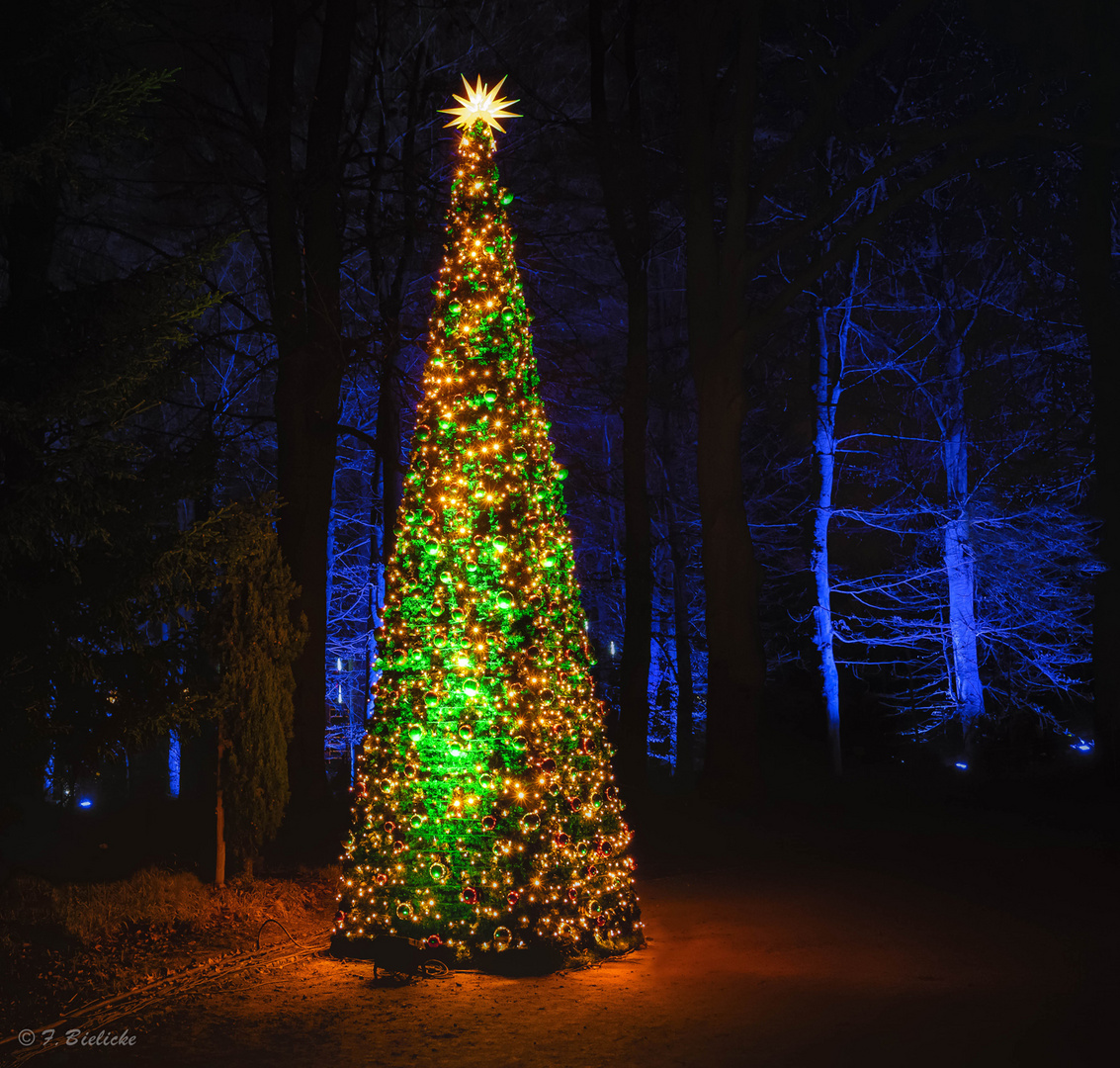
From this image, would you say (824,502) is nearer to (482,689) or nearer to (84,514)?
(482,689)

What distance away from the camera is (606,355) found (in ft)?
67.6

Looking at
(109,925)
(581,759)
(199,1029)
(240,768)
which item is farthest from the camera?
(240,768)

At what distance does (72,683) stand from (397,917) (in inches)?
112

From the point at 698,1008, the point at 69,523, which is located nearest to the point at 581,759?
the point at 698,1008

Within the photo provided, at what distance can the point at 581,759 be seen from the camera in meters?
6.27

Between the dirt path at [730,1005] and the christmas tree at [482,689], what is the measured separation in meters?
0.40

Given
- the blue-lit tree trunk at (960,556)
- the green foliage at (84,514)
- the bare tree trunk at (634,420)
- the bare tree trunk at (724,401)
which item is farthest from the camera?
the blue-lit tree trunk at (960,556)

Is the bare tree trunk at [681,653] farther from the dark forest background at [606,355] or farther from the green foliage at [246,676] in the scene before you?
the green foliage at [246,676]

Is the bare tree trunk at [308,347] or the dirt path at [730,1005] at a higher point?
the bare tree trunk at [308,347]

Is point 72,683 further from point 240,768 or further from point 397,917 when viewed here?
point 397,917

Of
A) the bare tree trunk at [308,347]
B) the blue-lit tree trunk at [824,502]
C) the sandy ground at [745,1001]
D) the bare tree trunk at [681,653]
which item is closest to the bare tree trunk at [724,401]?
the sandy ground at [745,1001]

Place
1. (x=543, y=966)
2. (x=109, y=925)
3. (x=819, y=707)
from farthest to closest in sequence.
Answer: (x=819, y=707) → (x=109, y=925) → (x=543, y=966)

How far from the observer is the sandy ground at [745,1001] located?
4566 mm

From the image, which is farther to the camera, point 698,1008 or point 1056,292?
point 1056,292
